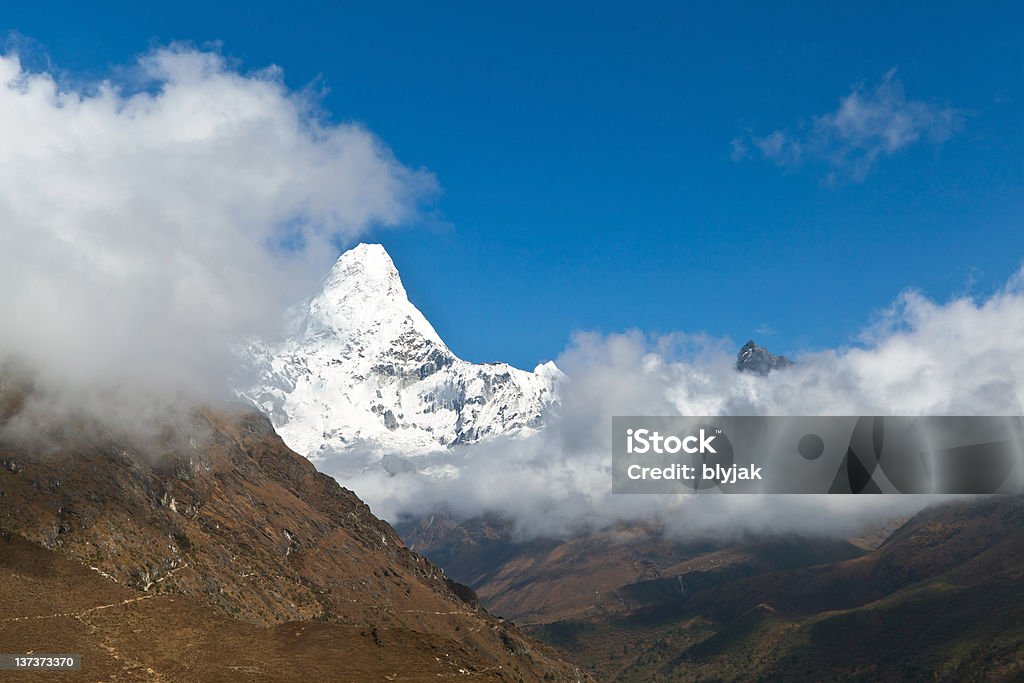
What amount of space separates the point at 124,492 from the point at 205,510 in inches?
946

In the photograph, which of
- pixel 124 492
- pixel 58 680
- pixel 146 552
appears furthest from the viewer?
pixel 124 492

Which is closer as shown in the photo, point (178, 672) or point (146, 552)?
point (178, 672)

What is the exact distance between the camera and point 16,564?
446ft

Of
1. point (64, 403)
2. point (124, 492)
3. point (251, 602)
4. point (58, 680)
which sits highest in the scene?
point (64, 403)

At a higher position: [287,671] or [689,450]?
[689,450]

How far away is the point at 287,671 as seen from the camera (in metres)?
132

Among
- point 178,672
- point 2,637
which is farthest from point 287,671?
point 2,637

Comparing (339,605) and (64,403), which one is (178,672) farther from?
(64,403)

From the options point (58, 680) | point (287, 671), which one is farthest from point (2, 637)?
point (287, 671)

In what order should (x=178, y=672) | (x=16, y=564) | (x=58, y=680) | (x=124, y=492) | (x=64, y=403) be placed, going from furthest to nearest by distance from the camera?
(x=64, y=403) → (x=124, y=492) → (x=16, y=564) → (x=178, y=672) → (x=58, y=680)

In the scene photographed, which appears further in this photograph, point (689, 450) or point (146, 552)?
point (689, 450)

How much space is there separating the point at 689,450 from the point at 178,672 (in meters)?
97.1

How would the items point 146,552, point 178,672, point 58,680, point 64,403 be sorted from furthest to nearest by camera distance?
point 64,403
point 146,552
point 178,672
point 58,680

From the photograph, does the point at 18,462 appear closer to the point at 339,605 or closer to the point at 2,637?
the point at 2,637
